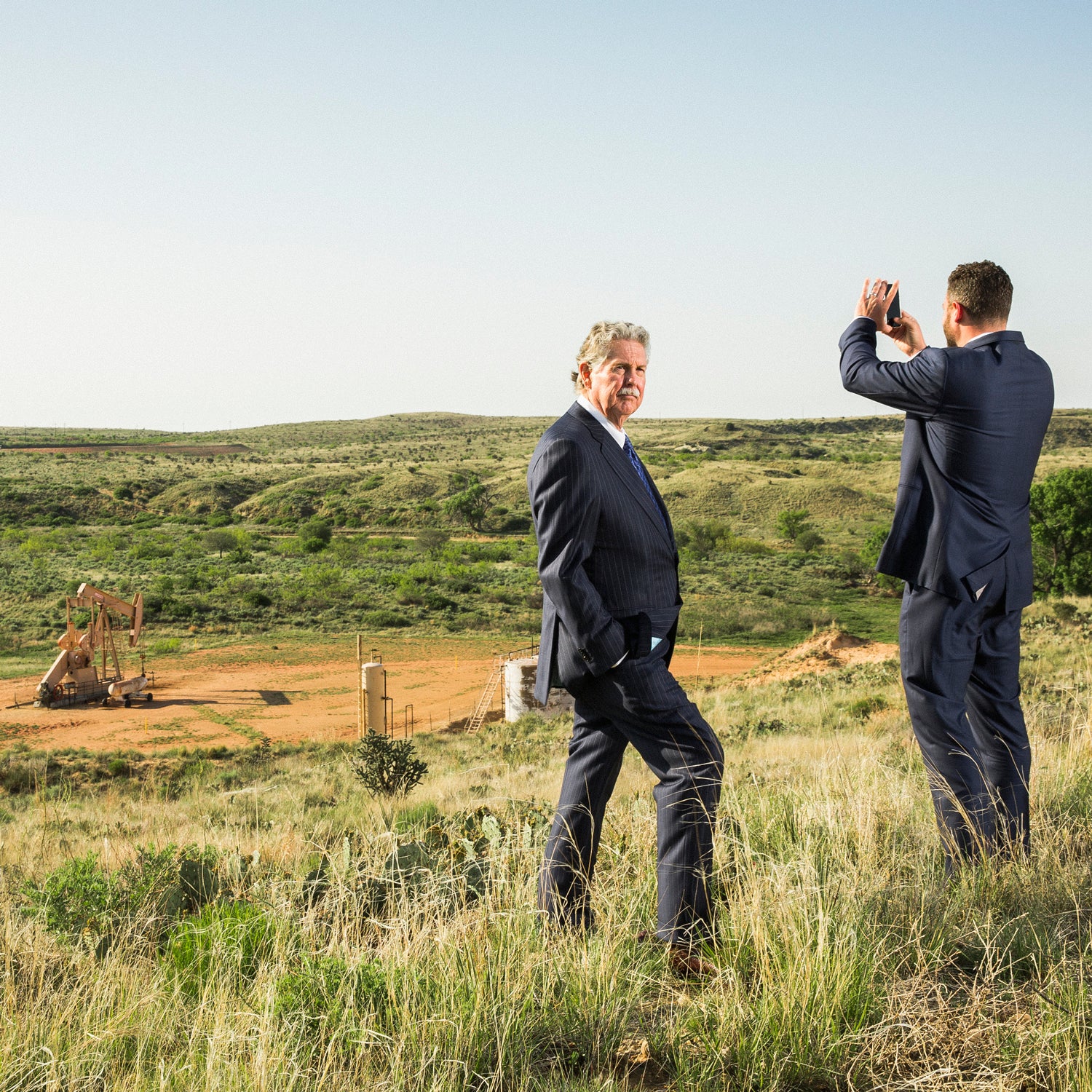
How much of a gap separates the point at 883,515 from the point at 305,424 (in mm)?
115073

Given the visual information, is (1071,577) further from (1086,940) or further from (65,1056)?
(65,1056)

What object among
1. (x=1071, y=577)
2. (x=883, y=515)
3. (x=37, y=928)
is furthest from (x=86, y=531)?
(x=37, y=928)

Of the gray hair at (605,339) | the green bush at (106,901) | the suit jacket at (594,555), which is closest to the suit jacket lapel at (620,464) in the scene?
the suit jacket at (594,555)

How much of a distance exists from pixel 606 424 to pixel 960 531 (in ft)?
3.99

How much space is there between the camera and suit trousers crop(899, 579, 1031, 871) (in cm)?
303

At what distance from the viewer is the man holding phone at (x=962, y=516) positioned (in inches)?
118

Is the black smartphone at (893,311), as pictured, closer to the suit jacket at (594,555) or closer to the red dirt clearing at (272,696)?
the suit jacket at (594,555)

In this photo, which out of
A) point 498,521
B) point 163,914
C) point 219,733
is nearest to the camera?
point 163,914

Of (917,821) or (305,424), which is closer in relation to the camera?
(917,821)

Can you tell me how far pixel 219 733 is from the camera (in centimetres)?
2012

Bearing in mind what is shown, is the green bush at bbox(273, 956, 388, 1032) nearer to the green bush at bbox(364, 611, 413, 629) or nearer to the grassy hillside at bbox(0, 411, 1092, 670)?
the grassy hillside at bbox(0, 411, 1092, 670)

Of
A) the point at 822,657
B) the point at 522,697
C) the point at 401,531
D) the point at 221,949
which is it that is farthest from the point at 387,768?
the point at 401,531

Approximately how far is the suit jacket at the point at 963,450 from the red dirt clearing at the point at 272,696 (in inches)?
631

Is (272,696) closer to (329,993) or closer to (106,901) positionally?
(106,901)
